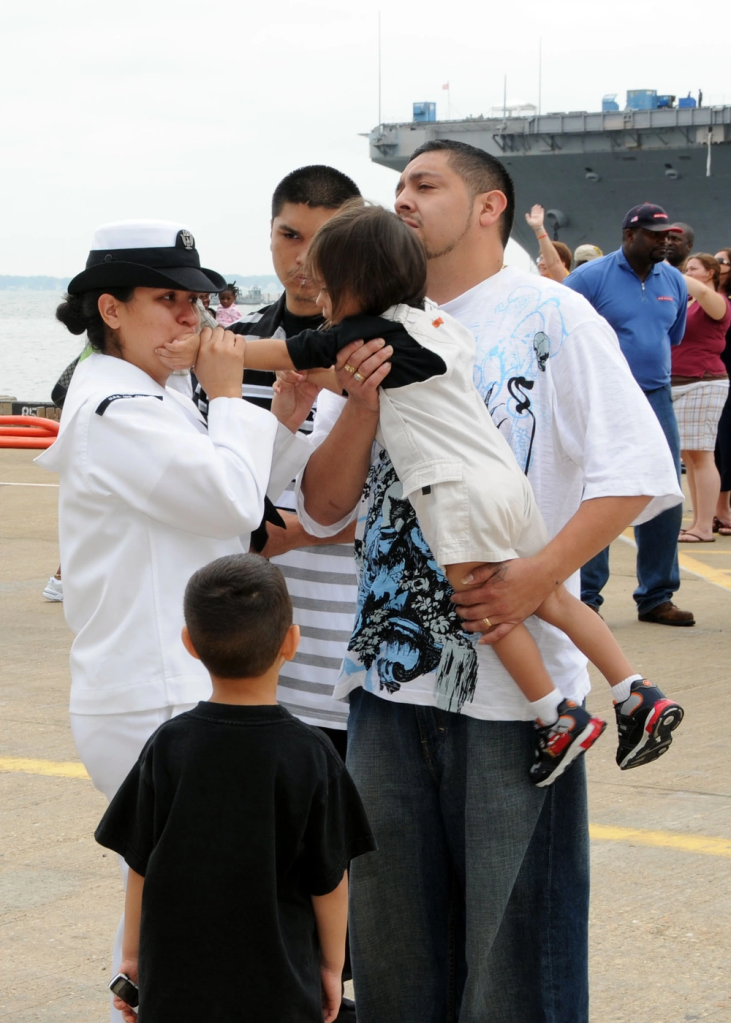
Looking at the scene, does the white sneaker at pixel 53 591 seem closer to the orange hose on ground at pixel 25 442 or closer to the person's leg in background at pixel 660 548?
the person's leg in background at pixel 660 548

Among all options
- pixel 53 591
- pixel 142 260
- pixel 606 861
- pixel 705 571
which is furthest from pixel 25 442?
pixel 142 260

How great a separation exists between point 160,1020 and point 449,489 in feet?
3.46

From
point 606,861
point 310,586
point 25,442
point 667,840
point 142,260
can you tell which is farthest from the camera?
point 25,442

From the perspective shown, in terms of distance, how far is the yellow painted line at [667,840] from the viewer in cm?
423

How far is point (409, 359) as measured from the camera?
2.38 m

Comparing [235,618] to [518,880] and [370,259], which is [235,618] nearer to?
[370,259]

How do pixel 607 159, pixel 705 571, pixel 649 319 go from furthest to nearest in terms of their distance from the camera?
pixel 607 159, pixel 705 571, pixel 649 319

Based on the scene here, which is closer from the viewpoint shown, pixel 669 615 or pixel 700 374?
pixel 669 615

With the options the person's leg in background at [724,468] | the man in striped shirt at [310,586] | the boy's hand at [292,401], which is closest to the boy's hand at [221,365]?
the boy's hand at [292,401]

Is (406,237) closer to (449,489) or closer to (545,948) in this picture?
(449,489)

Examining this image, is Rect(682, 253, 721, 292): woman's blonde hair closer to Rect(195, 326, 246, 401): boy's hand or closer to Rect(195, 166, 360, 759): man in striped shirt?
Rect(195, 166, 360, 759): man in striped shirt

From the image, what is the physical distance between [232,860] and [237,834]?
0.14 feet

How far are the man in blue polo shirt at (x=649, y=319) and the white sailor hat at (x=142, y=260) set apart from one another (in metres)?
4.79

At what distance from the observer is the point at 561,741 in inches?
94.5
